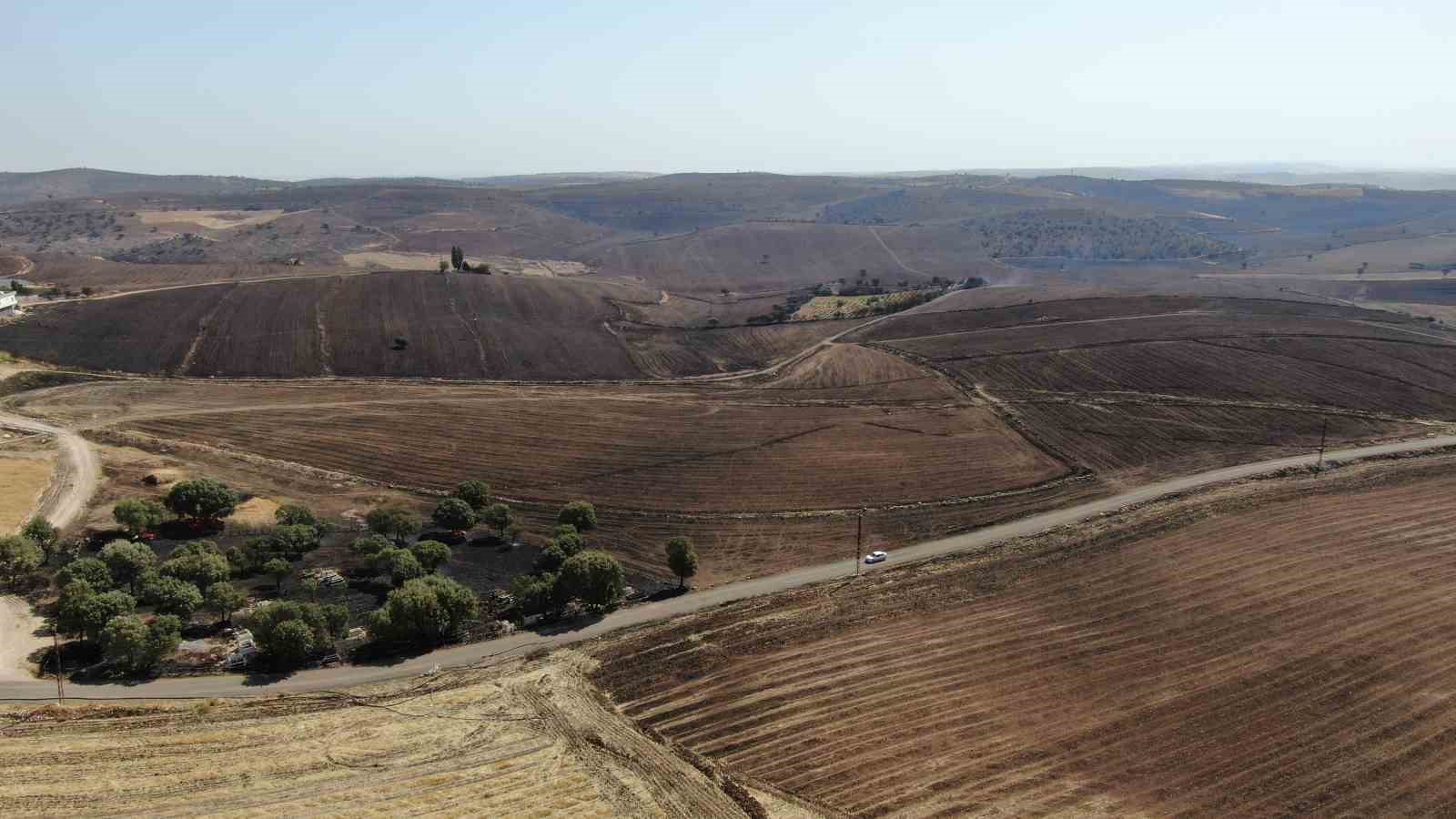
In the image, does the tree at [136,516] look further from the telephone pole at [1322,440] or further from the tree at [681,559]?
the telephone pole at [1322,440]

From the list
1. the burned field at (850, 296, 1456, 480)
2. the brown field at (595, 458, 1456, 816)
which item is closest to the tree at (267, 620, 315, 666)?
the brown field at (595, 458, 1456, 816)

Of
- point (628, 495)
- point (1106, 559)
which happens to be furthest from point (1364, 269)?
point (628, 495)

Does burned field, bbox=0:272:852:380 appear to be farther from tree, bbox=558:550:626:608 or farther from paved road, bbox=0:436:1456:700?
tree, bbox=558:550:626:608

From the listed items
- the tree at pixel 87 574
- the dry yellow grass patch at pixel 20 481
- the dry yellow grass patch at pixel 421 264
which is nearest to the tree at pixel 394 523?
the tree at pixel 87 574

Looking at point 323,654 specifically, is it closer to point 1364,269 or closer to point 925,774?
point 925,774

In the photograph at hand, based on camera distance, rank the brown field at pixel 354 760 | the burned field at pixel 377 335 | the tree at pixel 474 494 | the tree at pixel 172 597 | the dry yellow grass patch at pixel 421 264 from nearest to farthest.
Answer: the brown field at pixel 354 760, the tree at pixel 172 597, the tree at pixel 474 494, the burned field at pixel 377 335, the dry yellow grass patch at pixel 421 264

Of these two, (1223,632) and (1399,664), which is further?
(1223,632)
